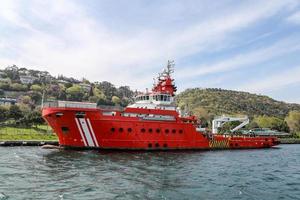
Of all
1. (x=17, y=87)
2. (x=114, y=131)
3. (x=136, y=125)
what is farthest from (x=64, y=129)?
(x=17, y=87)

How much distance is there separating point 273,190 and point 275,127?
87.2 m

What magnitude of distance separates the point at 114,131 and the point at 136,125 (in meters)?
2.75

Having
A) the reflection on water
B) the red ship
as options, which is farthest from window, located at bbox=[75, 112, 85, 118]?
the reflection on water

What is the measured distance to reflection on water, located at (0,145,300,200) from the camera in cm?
1906

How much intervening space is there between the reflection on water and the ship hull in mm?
3620

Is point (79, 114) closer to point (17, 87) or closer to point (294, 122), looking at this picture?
point (294, 122)

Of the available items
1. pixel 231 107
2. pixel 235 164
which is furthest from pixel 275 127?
pixel 235 164

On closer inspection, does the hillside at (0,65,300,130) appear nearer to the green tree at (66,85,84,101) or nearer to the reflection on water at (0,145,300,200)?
the green tree at (66,85,84,101)

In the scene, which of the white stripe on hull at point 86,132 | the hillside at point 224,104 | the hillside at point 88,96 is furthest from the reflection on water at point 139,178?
the hillside at point 224,104

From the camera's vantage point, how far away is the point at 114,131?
126 ft

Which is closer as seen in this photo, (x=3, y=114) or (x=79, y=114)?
(x=79, y=114)

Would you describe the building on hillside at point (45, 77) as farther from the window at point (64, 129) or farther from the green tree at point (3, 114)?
the window at point (64, 129)

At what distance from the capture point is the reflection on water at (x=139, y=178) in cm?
1906

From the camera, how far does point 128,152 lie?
38.2 m
